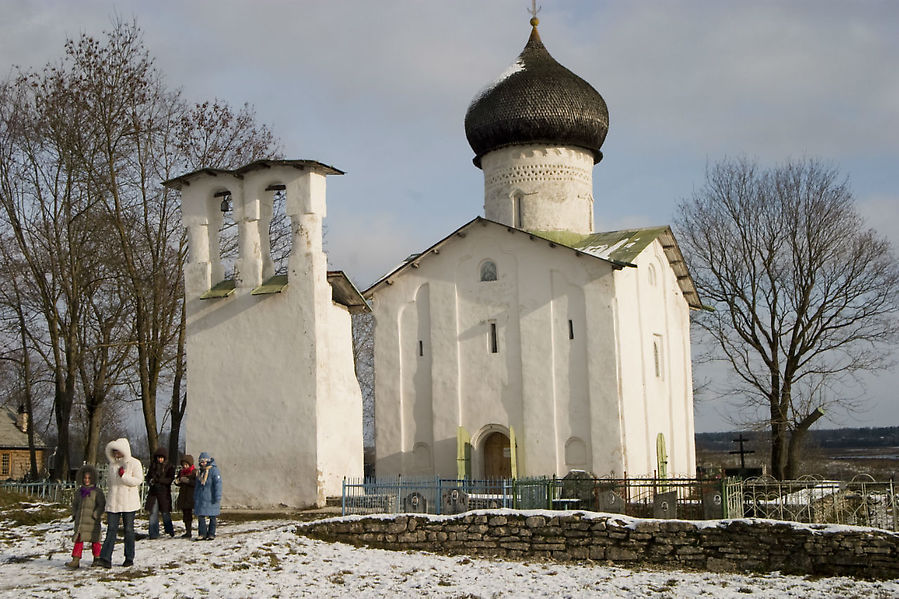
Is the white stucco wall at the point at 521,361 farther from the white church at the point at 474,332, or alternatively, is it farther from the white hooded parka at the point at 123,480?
the white hooded parka at the point at 123,480

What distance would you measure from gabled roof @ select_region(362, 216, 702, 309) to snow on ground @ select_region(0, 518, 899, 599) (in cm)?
1001

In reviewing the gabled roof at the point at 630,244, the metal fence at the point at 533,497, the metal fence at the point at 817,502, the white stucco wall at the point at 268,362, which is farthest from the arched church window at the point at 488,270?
the metal fence at the point at 817,502

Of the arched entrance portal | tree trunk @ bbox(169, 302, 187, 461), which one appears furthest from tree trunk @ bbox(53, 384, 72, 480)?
the arched entrance portal

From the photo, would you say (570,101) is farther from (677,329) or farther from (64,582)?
(64,582)

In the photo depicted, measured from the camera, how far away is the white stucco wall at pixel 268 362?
54.3ft

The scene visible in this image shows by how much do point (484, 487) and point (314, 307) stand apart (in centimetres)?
431

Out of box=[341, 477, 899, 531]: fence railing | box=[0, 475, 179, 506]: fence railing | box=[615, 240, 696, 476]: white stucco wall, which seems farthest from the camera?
box=[615, 240, 696, 476]: white stucco wall

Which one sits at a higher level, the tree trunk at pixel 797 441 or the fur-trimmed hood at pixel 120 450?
the fur-trimmed hood at pixel 120 450

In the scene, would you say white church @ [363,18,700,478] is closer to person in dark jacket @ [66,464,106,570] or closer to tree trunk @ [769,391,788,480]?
tree trunk @ [769,391,788,480]

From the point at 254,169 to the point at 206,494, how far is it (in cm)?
679

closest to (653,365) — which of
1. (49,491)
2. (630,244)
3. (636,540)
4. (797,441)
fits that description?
(630,244)

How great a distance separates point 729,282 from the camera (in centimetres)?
2538

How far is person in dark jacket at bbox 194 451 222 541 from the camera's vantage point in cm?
1236

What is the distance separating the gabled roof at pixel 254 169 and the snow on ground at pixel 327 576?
22.3 ft
